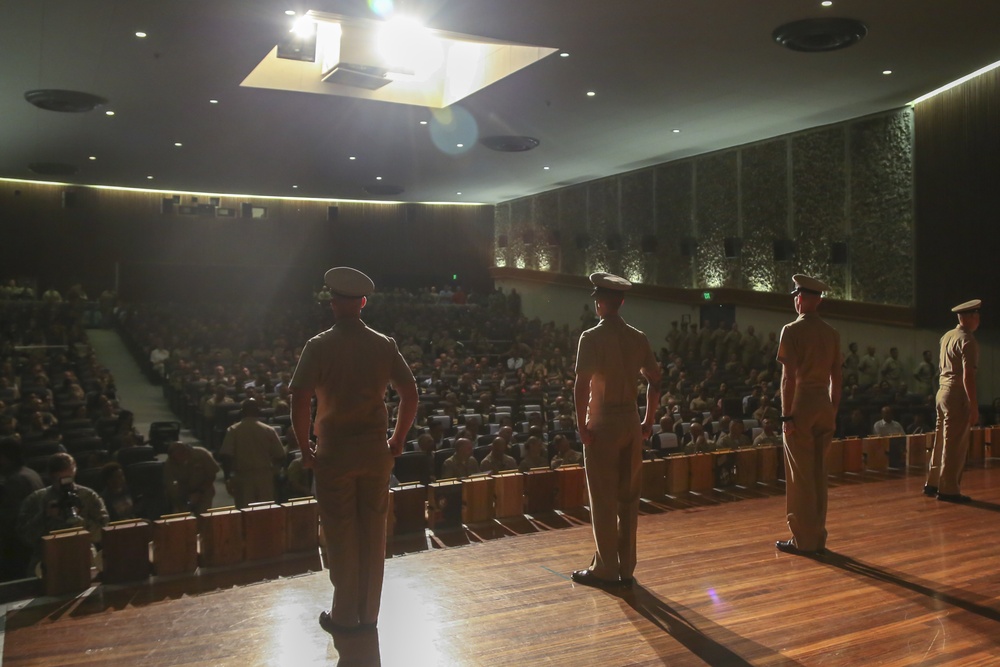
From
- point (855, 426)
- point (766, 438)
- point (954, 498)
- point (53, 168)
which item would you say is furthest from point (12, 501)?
point (53, 168)

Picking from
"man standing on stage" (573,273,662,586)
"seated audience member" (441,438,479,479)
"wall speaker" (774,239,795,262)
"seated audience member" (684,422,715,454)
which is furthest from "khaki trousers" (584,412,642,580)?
"wall speaker" (774,239,795,262)

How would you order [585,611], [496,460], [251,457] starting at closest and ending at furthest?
[585,611] < [251,457] < [496,460]

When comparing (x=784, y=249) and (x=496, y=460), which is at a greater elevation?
(x=784, y=249)

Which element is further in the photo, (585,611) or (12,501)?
(12,501)

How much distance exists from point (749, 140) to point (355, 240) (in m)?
15.9

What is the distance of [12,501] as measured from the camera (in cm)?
521

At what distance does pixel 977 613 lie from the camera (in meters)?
3.98

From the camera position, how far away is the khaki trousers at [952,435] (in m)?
6.37

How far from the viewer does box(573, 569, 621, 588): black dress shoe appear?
14.6ft

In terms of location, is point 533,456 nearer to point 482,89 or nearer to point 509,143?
point 482,89

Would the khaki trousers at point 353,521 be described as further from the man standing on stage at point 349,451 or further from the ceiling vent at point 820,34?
the ceiling vent at point 820,34

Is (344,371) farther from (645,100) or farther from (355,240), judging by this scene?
(355,240)

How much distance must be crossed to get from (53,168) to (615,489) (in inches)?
811

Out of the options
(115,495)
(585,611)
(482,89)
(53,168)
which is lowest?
(585,611)
